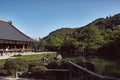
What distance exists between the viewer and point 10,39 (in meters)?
36.6

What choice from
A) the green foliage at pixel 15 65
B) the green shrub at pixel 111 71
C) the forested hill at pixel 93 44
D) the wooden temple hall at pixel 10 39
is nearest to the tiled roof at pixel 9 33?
the wooden temple hall at pixel 10 39

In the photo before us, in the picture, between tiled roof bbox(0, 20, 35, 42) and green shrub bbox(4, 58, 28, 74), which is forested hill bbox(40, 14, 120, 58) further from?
green shrub bbox(4, 58, 28, 74)

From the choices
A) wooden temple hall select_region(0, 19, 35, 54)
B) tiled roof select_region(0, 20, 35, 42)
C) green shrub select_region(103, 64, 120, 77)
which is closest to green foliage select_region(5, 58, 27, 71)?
green shrub select_region(103, 64, 120, 77)

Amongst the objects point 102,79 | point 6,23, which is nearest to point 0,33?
point 6,23

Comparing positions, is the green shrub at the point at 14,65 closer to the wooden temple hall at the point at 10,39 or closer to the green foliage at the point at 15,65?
the green foliage at the point at 15,65

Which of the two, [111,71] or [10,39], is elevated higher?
[10,39]

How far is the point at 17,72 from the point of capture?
1678 cm

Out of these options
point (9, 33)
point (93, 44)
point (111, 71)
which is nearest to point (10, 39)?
point (9, 33)

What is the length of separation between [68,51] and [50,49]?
6.64 meters

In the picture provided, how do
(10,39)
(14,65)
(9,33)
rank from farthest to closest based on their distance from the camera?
(9,33), (10,39), (14,65)

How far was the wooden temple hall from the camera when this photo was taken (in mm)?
35875

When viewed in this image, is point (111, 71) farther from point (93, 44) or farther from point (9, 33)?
point (93, 44)

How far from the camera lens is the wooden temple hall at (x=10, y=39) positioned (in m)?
35.9

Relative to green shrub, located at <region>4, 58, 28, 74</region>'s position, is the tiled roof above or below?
above
